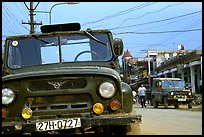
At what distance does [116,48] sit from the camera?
274 inches

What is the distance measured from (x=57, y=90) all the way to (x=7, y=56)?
1.87m

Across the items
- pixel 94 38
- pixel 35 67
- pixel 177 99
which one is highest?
pixel 94 38

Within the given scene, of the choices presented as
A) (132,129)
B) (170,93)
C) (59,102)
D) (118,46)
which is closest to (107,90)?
(59,102)

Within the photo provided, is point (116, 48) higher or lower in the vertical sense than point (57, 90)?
higher

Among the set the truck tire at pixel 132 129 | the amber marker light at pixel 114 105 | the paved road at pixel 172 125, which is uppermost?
the amber marker light at pixel 114 105

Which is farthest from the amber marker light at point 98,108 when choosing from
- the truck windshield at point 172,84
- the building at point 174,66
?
the truck windshield at point 172,84

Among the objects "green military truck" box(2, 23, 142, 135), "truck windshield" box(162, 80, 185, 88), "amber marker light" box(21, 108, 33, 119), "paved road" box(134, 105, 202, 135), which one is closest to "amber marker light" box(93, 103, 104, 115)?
"green military truck" box(2, 23, 142, 135)

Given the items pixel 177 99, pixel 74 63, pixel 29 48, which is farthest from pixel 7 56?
pixel 177 99

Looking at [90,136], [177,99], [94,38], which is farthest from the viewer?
[177,99]

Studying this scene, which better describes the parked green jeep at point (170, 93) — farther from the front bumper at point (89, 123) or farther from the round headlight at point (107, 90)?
the front bumper at point (89, 123)

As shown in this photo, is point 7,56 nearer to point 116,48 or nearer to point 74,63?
point 74,63

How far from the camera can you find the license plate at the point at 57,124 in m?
5.36

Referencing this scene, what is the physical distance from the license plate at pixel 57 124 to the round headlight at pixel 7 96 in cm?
61

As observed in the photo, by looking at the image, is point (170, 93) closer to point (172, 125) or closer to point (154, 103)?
point (154, 103)
